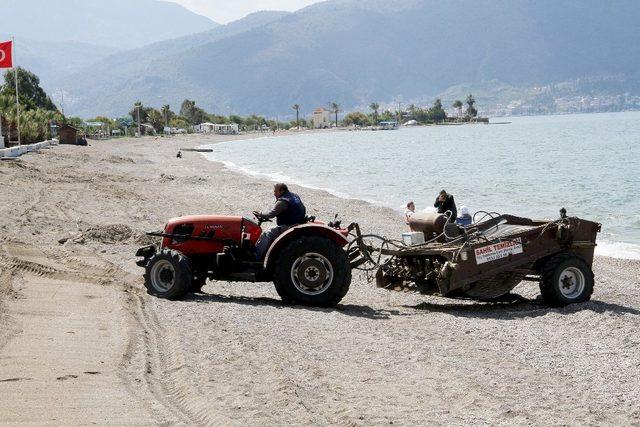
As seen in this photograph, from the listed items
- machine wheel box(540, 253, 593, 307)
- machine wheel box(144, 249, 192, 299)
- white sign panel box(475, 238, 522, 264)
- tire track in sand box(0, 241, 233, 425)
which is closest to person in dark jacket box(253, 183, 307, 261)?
machine wheel box(144, 249, 192, 299)

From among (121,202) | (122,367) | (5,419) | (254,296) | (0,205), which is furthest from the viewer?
(121,202)

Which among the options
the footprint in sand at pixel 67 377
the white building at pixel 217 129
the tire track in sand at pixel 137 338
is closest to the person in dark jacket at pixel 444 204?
the tire track in sand at pixel 137 338

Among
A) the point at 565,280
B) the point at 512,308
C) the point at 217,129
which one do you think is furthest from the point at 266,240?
the point at 217,129

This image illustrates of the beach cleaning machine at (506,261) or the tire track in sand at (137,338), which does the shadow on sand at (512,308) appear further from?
the tire track in sand at (137,338)

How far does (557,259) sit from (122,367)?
558 cm

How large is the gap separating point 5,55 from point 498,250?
29.1 meters

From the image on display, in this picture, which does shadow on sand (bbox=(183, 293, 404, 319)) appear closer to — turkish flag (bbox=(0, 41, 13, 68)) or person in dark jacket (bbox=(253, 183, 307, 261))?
person in dark jacket (bbox=(253, 183, 307, 261))

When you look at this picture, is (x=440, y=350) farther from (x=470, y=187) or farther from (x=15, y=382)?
(x=470, y=187)

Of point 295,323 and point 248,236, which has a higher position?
point 248,236

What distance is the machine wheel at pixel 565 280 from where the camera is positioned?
10117 millimetres

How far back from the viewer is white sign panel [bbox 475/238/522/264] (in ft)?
32.8

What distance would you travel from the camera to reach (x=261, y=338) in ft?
27.4

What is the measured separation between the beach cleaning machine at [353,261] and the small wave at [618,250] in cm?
862

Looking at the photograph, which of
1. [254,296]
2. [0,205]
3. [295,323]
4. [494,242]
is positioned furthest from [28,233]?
[494,242]
